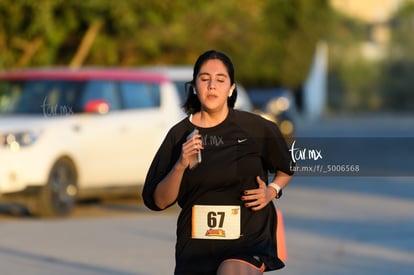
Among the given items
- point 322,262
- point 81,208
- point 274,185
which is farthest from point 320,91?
point 274,185

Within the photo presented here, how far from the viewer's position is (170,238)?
1281 centimetres

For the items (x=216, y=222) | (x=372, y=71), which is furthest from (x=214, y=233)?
(x=372, y=71)

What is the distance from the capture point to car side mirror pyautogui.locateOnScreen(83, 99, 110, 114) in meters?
15.5

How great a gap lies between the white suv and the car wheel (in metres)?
0.01

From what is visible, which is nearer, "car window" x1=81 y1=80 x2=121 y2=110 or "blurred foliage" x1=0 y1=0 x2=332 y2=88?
"car window" x1=81 y1=80 x2=121 y2=110

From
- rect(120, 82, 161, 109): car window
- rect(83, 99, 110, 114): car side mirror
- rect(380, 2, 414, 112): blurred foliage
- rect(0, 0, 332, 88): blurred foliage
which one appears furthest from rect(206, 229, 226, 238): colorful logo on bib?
rect(380, 2, 414, 112): blurred foliage

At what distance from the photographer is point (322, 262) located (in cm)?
1103

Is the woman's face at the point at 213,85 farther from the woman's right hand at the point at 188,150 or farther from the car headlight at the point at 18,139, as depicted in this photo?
the car headlight at the point at 18,139

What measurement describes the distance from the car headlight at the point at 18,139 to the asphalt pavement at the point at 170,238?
942mm

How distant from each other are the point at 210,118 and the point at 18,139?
903cm

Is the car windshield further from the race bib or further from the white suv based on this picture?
the race bib

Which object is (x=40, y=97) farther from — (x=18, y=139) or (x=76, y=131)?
(x=18, y=139)

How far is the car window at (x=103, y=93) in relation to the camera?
15.6 m

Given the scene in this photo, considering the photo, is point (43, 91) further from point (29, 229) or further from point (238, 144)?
point (238, 144)
